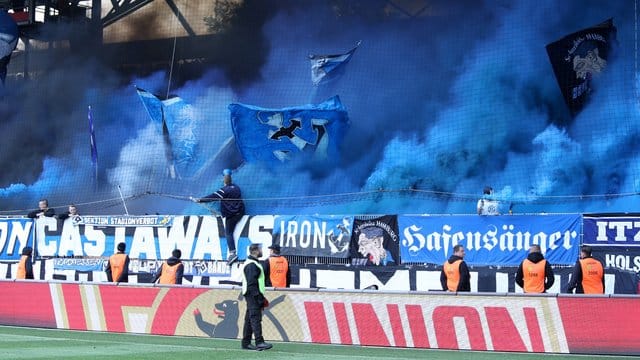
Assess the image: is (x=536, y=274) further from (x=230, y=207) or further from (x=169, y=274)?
(x=230, y=207)

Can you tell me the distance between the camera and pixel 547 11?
23.2m

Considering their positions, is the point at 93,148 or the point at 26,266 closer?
the point at 26,266

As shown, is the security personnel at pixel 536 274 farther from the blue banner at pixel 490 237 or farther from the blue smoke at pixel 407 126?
the blue smoke at pixel 407 126

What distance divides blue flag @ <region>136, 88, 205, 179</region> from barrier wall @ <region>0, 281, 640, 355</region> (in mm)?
7678

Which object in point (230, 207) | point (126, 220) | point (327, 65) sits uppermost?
point (327, 65)

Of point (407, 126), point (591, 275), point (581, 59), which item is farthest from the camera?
point (407, 126)

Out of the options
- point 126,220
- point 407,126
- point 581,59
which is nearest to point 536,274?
point 581,59

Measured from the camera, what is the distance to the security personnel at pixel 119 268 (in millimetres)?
19781

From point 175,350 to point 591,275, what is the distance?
6.51 m

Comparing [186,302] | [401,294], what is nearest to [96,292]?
[186,302]

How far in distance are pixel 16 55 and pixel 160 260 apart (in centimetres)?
926

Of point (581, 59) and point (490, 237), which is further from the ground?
point (581, 59)

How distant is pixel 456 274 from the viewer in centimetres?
1728

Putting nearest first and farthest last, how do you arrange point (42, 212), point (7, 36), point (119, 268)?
point (119, 268) < point (42, 212) < point (7, 36)
